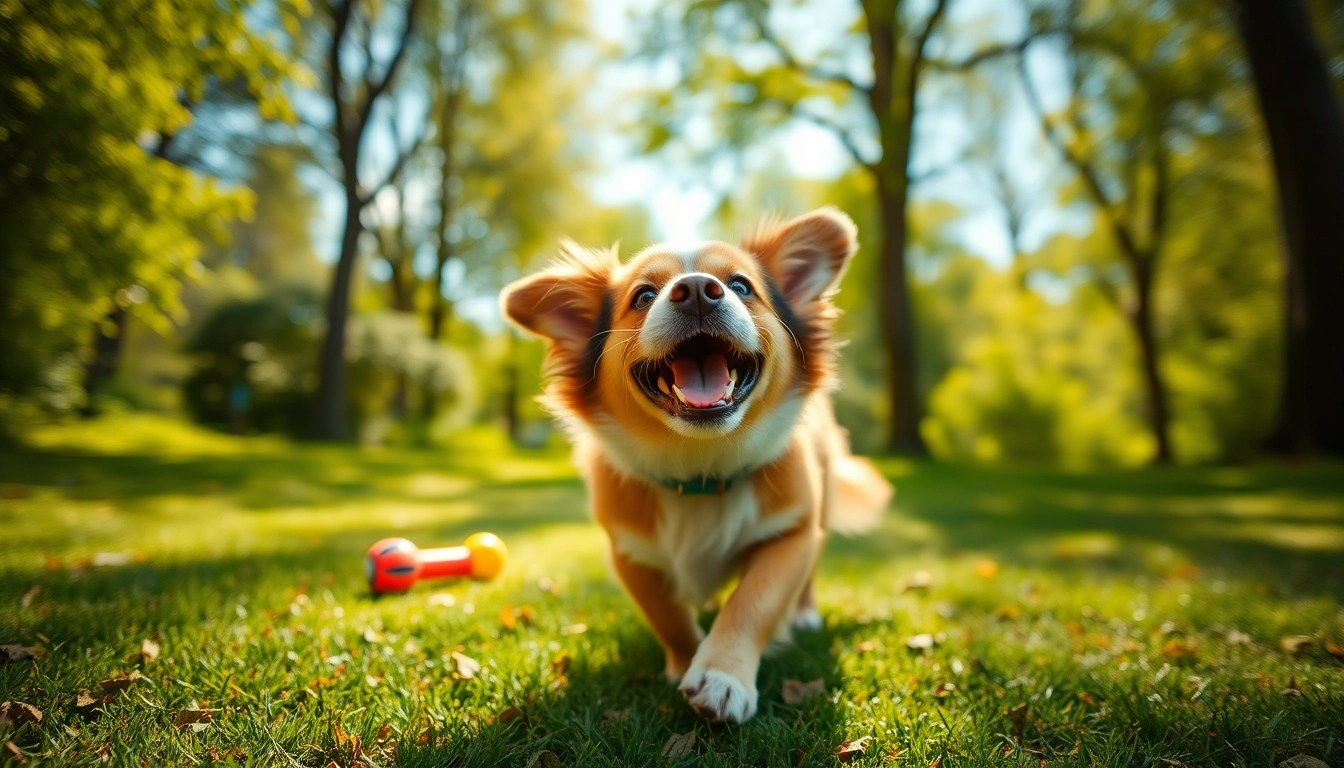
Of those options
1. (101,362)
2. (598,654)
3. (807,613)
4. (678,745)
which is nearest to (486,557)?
(598,654)

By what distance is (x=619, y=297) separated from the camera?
2.61 meters

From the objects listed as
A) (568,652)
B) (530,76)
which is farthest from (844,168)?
(568,652)

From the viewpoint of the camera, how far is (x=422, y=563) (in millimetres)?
3549

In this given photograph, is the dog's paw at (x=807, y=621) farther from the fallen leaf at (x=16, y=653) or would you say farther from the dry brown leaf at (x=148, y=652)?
the fallen leaf at (x=16, y=653)

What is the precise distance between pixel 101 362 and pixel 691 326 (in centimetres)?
1849

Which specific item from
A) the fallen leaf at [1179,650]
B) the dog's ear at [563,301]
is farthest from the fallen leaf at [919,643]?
the dog's ear at [563,301]

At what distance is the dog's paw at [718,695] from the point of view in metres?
1.86

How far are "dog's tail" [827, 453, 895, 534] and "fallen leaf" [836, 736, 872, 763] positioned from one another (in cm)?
159

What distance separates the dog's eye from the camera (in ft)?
7.95

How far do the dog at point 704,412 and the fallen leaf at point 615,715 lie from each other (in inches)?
8.9

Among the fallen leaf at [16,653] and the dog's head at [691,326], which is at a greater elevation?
the dog's head at [691,326]

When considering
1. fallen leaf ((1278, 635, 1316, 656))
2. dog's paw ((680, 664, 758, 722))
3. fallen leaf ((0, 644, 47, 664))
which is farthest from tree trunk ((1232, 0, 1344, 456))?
fallen leaf ((0, 644, 47, 664))

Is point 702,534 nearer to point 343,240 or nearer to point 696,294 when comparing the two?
point 696,294

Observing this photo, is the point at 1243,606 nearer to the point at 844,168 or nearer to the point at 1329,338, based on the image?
the point at 1329,338
